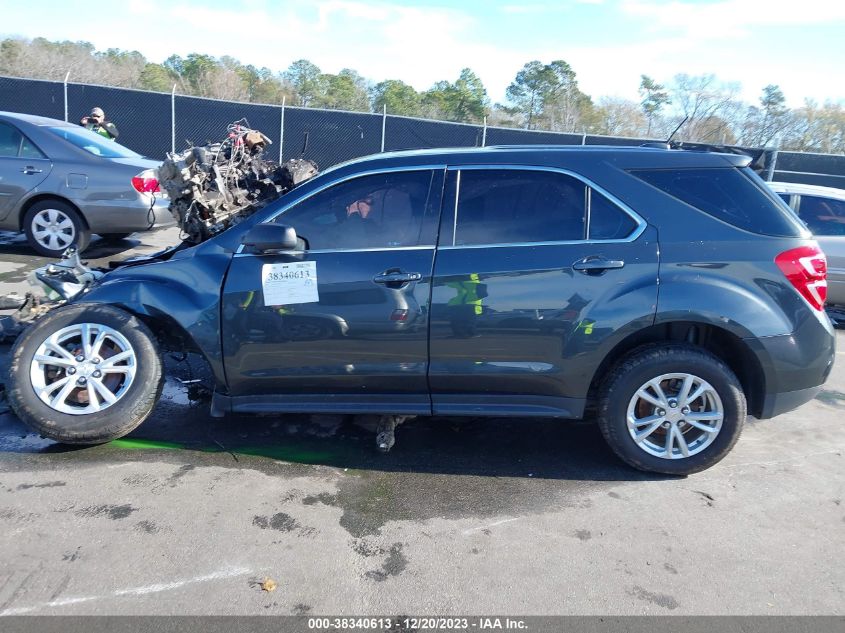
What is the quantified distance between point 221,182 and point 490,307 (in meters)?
2.64

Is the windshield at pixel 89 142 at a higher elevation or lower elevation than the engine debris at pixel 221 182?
higher

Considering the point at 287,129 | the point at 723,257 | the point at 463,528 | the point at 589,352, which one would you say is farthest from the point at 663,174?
the point at 287,129

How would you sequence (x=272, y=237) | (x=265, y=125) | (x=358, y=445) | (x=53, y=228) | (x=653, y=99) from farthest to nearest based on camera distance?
1. (x=653, y=99)
2. (x=265, y=125)
3. (x=53, y=228)
4. (x=358, y=445)
5. (x=272, y=237)

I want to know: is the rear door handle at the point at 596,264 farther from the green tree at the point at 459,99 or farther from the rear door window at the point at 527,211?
the green tree at the point at 459,99

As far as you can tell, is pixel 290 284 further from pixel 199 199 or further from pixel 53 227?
pixel 53 227

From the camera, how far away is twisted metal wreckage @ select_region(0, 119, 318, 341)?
5.11 metres

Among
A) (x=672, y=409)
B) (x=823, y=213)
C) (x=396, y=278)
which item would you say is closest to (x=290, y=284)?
(x=396, y=278)

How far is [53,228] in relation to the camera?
853 centimetres

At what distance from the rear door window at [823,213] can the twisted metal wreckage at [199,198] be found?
5.67m

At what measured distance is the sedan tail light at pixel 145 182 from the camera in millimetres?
8359

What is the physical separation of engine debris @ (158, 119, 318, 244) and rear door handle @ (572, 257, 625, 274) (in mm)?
2286

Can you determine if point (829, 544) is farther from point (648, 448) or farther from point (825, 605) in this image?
point (648, 448)

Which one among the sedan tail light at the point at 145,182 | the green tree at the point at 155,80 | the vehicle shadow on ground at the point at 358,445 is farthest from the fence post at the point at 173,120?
the green tree at the point at 155,80

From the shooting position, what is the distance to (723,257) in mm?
3816
